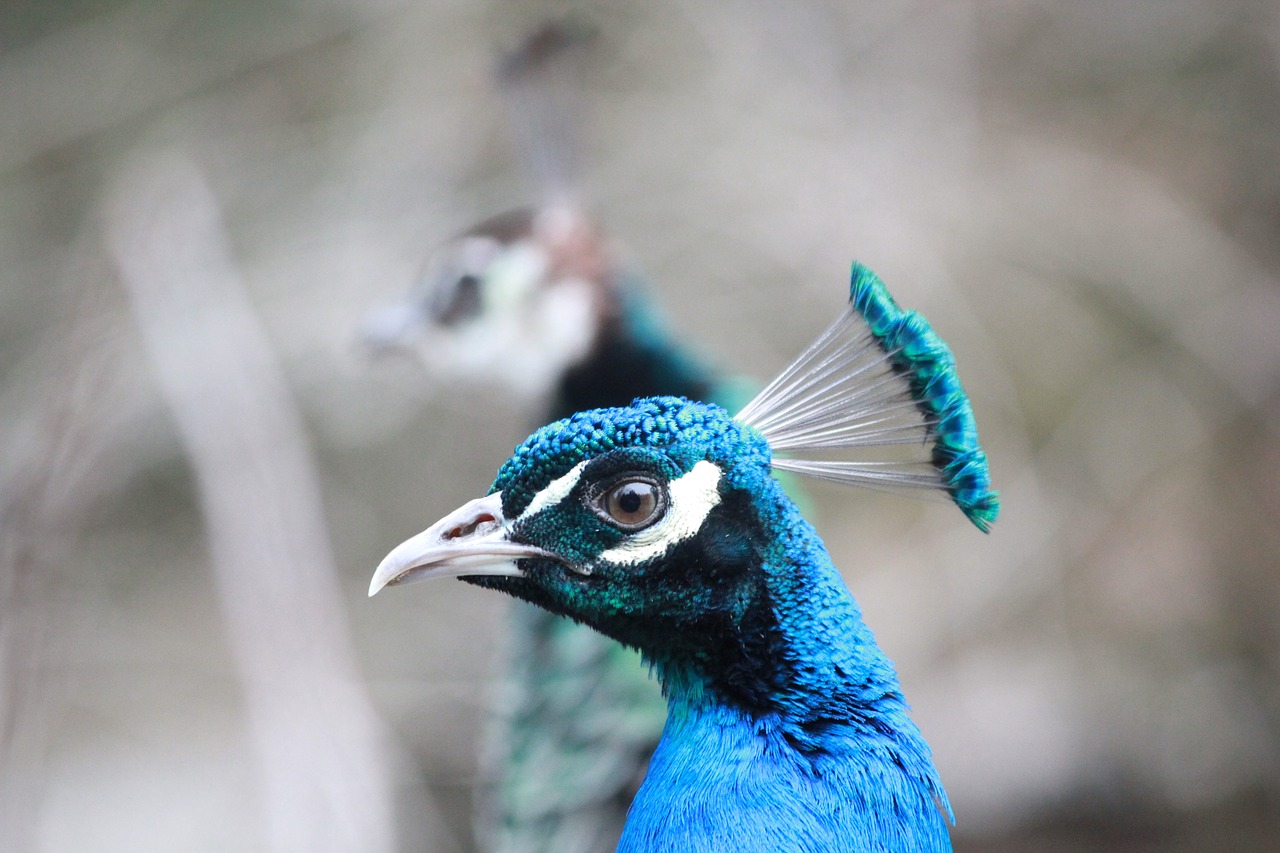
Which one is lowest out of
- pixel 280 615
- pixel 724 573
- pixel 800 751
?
pixel 800 751

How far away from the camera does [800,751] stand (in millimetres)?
999

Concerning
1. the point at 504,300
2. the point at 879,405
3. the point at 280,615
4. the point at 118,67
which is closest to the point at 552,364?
the point at 504,300

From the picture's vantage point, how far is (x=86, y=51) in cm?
378

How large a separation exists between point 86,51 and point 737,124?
7.14ft

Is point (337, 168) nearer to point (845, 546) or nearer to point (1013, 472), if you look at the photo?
point (845, 546)

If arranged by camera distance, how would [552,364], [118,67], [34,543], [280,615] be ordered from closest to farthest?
[34,543]
[280,615]
[552,364]
[118,67]

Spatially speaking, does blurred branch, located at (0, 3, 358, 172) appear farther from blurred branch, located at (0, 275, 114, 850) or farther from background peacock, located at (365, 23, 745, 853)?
blurred branch, located at (0, 275, 114, 850)

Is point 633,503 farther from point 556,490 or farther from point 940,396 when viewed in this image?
point 940,396

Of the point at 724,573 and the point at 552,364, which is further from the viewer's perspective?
the point at 552,364

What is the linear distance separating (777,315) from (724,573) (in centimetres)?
311

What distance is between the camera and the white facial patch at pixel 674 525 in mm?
1005

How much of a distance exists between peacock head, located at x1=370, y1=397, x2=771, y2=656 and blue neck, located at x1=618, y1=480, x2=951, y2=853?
4 cm

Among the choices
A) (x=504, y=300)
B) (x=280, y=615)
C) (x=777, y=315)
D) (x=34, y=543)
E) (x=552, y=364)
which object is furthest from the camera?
(x=777, y=315)

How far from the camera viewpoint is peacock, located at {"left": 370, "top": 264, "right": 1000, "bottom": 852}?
991mm
